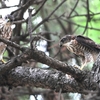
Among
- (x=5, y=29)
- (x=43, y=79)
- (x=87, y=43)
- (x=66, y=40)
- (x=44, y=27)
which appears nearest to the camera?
(x=43, y=79)

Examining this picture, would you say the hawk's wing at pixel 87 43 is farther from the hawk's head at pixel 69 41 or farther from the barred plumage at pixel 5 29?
the barred plumage at pixel 5 29

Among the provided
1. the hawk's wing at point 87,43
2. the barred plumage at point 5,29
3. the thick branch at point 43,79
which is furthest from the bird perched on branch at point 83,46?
the thick branch at point 43,79

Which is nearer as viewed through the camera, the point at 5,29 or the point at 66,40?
the point at 66,40

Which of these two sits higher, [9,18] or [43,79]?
[9,18]

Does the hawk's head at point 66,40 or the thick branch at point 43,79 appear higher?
the hawk's head at point 66,40

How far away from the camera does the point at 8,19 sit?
452 centimetres

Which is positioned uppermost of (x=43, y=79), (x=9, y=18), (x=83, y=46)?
(x=9, y=18)

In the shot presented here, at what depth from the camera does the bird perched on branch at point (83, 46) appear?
420 cm

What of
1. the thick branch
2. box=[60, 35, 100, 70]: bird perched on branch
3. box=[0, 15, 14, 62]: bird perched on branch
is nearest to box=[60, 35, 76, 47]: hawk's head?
box=[60, 35, 100, 70]: bird perched on branch

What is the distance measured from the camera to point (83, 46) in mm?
4293

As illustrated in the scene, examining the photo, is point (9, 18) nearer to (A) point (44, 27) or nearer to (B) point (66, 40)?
(B) point (66, 40)

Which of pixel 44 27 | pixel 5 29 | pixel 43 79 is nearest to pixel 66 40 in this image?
pixel 5 29

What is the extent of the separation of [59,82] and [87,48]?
1.13m

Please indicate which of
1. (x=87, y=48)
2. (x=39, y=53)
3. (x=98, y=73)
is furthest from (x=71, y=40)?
(x=39, y=53)
